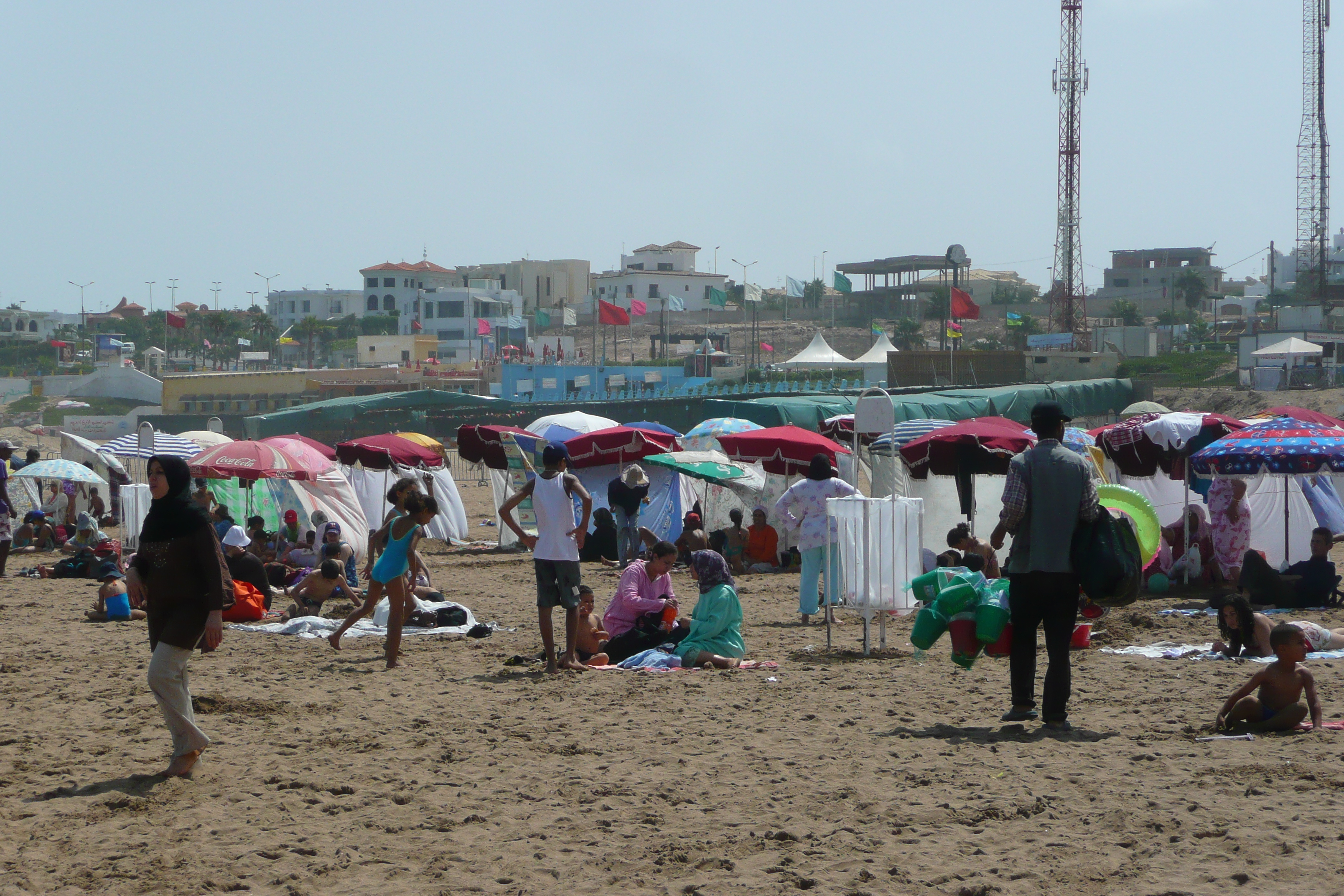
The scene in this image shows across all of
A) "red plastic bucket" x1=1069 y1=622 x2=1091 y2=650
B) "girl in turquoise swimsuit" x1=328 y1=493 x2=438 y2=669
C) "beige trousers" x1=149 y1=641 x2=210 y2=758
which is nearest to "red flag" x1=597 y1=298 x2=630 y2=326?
"girl in turquoise swimsuit" x1=328 y1=493 x2=438 y2=669

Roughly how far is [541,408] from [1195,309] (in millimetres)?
57880

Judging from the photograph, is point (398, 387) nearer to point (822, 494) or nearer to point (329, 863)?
point (822, 494)

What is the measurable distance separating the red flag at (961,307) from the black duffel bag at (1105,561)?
39.0 m

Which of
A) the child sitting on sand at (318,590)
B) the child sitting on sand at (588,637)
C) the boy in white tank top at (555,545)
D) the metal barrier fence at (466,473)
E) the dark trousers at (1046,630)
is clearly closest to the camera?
the dark trousers at (1046,630)

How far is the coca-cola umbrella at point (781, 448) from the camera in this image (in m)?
14.0

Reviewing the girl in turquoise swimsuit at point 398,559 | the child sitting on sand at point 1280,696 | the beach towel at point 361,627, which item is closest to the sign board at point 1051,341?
the beach towel at point 361,627

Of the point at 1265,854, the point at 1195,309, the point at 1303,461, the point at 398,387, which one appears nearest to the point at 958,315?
the point at 398,387

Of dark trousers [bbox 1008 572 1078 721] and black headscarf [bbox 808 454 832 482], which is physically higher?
black headscarf [bbox 808 454 832 482]

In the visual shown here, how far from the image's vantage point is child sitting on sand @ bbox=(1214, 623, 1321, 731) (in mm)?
5391

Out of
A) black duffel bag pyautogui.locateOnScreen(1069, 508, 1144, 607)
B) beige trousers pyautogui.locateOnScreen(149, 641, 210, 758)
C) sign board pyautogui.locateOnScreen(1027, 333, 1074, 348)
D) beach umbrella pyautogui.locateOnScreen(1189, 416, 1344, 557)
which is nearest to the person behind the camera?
beige trousers pyautogui.locateOnScreen(149, 641, 210, 758)

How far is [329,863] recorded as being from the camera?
4.01 m

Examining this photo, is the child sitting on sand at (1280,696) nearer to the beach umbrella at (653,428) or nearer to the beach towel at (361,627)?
the beach towel at (361,627)

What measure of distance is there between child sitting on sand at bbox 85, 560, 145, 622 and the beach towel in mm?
1104

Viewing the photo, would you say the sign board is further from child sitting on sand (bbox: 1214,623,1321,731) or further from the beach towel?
child sitting on sand (bbox: 1214,623,1321,731)
